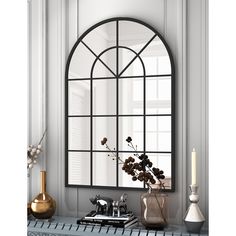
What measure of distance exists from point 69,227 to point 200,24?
118 centimetres

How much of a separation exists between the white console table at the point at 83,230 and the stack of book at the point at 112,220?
24 millimetres

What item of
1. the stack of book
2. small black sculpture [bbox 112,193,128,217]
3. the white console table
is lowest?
the white console table

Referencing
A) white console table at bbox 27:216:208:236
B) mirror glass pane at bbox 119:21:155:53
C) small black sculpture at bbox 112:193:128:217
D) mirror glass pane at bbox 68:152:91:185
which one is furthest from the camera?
mirror glass pane at bbox 68:152:91:185

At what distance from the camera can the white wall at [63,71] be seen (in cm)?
188

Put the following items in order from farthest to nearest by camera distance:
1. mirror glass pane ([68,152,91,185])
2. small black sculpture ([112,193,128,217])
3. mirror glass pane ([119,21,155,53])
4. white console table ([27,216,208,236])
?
mirror glass pane ([68,152,91,185]), mirror glass pane ([119,21,155,53]), small black sculpture ([112,193,128,217]), white console table ([27,216,208,236])

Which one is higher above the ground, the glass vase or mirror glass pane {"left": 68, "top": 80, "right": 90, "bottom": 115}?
mirror glass pane {"left": 68, "top": 80, "right": 90, "bottom": 115}

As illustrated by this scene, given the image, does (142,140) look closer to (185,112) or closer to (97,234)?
(185,112)

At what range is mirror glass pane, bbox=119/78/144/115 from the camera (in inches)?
77.7

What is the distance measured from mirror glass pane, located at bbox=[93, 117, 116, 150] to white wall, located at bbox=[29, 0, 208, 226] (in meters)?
0.21

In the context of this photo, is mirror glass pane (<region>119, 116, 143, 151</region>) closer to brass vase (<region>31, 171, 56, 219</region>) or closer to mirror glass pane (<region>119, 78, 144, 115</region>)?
mirror glass pane (<region>119, 78, 144, 115</region>)

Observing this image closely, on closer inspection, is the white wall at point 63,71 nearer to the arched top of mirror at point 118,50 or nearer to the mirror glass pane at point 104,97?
the arched top of mirror at point 118,50

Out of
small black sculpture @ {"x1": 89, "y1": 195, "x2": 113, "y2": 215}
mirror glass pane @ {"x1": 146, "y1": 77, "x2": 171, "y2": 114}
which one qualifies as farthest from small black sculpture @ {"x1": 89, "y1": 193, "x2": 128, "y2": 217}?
mirror glass pane @ {"x1": 146, "y1": 77, "x2": 171, "y2": 114}
